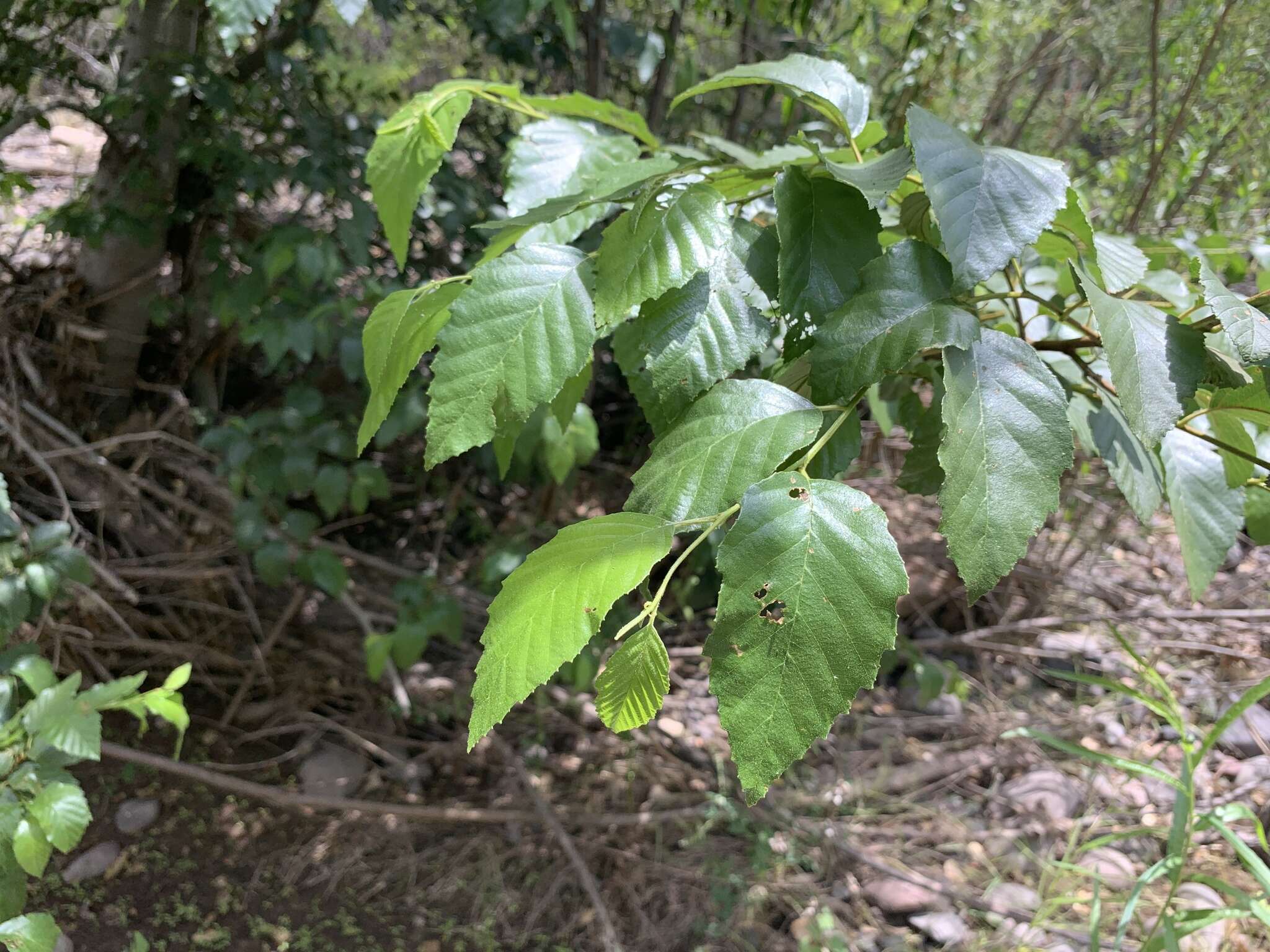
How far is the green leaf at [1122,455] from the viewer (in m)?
0.59

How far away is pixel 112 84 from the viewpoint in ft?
7.39

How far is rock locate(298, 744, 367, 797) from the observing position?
227 cm

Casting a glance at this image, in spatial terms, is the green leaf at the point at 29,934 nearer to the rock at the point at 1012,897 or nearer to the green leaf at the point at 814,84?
the green leaf at the point at 814,84

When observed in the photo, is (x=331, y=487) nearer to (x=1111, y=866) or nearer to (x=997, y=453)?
(x=997, y=453)

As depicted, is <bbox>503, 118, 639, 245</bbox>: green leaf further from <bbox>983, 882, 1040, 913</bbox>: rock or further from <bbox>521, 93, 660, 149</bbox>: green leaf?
<bbox>983, 882, 1040, 913</bbox>: rock

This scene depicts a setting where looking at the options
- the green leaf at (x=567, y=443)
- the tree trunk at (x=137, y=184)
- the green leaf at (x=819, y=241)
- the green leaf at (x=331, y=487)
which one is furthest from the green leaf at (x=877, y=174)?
the tree trunk at (x=137, y=184)

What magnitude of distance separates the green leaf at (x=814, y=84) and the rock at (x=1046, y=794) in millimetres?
2157

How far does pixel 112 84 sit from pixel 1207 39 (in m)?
2.88

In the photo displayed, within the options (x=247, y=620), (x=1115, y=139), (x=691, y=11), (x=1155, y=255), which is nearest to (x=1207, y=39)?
(x=1115, y=139)

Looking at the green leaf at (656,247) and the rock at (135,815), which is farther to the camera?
the rock at (135,815)

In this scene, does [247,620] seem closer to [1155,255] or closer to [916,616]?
[916,616]

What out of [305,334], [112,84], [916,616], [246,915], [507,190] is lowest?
[246,915]

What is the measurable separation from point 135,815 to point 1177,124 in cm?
317

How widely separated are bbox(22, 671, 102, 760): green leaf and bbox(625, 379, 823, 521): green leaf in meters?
1.06
